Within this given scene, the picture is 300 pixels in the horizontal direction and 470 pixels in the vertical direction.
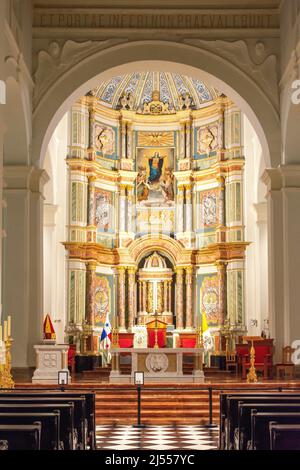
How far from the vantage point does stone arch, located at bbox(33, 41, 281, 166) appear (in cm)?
1870

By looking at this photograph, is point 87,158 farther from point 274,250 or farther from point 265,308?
point 274,250

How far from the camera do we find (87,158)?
27469 mm

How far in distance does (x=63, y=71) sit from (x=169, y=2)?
2.84 meters

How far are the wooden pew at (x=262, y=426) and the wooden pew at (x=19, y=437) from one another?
1933mm

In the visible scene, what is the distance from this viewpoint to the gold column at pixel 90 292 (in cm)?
2684

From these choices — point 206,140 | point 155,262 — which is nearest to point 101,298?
point 155,262

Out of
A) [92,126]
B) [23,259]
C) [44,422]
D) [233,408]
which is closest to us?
[44,422]

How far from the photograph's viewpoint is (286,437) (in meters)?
6.07

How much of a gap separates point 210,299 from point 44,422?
21.3 metres

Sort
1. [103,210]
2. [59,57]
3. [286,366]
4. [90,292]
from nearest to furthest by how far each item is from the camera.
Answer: [286,366], [59,57], [90,292], [103,210]

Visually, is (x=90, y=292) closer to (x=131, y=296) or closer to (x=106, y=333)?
(x=106, y=333)

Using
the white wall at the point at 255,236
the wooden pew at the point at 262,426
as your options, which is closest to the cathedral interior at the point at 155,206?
the white wall at the point at 255,236

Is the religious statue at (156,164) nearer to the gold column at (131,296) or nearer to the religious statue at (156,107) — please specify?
the religious statue at (156,107)

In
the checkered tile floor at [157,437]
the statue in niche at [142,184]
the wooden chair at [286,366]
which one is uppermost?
the statue in niche at [142,184]
